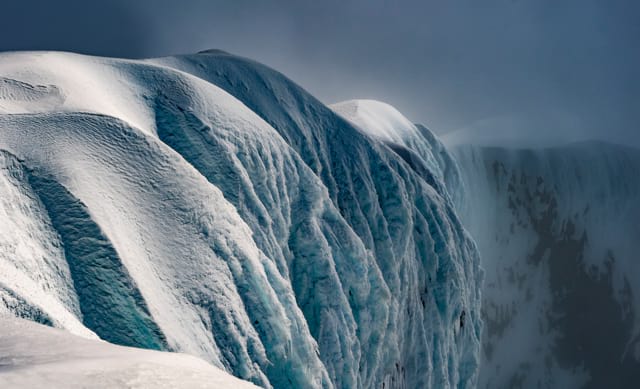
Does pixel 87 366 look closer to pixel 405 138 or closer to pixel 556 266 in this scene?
pixel 405 138

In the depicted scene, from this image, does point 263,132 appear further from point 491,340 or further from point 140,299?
point 491,340

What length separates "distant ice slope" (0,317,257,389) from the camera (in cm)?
221

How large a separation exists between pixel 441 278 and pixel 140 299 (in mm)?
9041

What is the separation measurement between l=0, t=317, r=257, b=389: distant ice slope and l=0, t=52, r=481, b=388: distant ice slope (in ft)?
2.23

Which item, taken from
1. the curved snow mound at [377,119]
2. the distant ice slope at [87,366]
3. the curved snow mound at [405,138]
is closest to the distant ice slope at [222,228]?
the distant ice slope at [87,366]

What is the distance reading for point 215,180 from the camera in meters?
7.45

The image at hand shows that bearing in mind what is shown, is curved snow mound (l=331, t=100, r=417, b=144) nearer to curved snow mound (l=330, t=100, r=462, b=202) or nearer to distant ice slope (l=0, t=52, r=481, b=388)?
curved snow mound (l=330, t=100, r=462, b=202)

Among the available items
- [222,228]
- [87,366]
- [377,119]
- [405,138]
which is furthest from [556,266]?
[87,366]

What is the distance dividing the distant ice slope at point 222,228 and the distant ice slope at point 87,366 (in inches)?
26.7

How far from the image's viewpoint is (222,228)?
19.9 feet

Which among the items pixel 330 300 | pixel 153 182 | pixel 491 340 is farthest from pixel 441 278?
pixel 491 340

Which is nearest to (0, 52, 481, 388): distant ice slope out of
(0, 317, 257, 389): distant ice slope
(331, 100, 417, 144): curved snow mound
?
(0, 317, 257, 389): distant ice slope

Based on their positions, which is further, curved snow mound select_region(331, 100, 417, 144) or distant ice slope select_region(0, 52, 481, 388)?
curved snow mound select_region(331, 100, 417, 144)

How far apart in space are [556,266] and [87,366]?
32.6 meters
